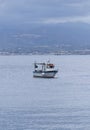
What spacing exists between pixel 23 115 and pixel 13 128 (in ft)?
19.9

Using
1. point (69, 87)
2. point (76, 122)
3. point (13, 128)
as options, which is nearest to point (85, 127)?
point (76, 122)

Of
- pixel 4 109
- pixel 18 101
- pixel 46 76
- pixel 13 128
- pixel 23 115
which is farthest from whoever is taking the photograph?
pixel 46 76

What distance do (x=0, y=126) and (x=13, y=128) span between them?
1.61 metres

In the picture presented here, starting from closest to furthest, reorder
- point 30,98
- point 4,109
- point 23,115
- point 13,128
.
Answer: point 13,128 < point 23,115 < point 4,109 < point 30,98

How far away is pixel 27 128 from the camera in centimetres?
4506

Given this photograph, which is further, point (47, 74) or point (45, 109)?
point (47, 74)

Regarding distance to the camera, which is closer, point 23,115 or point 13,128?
point 13,128

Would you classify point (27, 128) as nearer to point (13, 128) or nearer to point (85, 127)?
point (13, 128)

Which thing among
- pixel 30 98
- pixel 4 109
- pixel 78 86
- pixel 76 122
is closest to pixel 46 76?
pixel 78 86

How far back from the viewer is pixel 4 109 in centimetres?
5528

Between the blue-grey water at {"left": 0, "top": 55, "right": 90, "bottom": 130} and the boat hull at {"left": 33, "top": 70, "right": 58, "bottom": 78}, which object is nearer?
the blue-grey water at {"left": 0, "top": 55, "right": 90, "bottom": 130}

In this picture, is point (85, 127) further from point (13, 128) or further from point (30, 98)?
point (30, 98)

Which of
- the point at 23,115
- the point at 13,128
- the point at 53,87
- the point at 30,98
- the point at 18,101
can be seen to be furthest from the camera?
the point at 53,87

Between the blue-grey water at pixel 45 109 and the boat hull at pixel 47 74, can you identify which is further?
the boat hull at pixel 47 74
